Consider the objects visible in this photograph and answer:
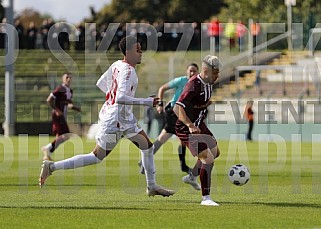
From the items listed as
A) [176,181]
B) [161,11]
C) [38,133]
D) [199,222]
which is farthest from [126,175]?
[161,11]

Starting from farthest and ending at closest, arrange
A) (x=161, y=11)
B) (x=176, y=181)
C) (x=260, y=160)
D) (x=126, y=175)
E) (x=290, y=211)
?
(x=161, y=11) < (x=260, y=160) < (x=126, y=175) < (x=176, y=181) < (x=290, y=211)

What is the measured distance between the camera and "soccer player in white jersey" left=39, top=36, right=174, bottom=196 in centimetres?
1312

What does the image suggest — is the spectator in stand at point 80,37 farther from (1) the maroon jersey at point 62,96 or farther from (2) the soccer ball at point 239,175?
(2) the soccer ball at point 239,175

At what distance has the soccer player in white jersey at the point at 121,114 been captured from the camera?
1312 centimetres

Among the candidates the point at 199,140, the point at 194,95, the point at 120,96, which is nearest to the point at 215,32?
the point at 199,140

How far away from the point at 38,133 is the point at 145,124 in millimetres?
4985

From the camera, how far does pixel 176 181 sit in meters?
17.8

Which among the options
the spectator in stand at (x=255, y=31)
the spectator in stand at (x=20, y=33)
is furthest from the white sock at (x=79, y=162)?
the spectator in stand at (x=255, y=31)

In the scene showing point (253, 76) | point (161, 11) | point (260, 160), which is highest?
point (161, 11)

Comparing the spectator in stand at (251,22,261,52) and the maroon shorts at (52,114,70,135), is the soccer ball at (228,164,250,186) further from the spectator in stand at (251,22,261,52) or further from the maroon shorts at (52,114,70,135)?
the spectator in stand at (251,22,261,52)

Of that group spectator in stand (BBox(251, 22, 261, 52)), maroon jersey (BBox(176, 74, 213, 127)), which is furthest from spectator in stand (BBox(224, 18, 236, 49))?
maroon jersey (BBox(176, 74, 213, 127))

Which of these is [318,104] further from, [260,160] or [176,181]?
[176,181]

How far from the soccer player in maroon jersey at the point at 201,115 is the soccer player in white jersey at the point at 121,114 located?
1.94 feet

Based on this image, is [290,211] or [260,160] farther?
[260,160]
